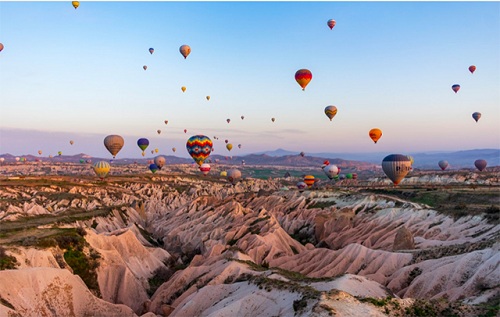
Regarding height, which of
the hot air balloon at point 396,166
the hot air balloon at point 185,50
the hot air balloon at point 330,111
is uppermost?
the hot air balloon at point 185,50

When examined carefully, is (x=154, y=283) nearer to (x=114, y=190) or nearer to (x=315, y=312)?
(x=315, y=312)

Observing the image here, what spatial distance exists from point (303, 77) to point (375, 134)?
28.5 m

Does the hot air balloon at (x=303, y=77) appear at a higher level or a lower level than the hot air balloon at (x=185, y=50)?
lower

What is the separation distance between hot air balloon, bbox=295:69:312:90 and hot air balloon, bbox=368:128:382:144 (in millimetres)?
26855

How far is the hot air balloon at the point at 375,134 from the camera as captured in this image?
9012 centimetres

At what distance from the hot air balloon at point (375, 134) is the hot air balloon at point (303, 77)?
26.9 meters

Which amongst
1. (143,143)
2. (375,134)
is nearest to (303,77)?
(375,134)

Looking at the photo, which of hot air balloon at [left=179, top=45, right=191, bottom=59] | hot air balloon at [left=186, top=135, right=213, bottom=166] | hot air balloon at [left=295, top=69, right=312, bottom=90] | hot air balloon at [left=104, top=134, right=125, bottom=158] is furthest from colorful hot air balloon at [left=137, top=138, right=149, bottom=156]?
hot air balloon at [left=295, top=69, right=312, bottom=90]

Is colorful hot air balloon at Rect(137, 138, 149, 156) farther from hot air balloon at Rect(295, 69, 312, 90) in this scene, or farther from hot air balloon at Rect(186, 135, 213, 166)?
hot air balloon at Rect(295, 69, 312, 90)

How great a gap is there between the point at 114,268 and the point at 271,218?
30.6 metres

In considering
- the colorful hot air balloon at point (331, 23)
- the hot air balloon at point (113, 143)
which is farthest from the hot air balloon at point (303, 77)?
the hot air balloon at point (113, 143)

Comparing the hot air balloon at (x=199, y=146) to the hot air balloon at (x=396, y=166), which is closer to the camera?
the hot air balloon at (x=396, y=166)

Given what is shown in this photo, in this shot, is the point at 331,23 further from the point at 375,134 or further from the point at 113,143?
the point at 113,143

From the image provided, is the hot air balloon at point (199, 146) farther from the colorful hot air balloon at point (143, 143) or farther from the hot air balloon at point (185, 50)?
the colorful hot air balloon at point (143, 143)
